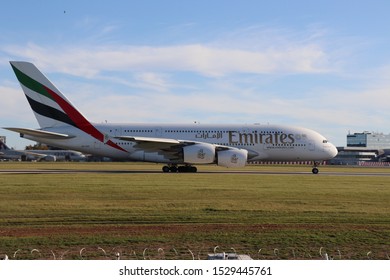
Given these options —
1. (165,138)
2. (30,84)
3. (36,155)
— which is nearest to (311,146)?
(165,138)

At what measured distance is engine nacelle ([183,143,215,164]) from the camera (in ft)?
133

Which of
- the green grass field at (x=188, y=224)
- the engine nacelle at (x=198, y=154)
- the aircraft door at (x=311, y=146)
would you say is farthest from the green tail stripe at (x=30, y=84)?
the aircraft door at (x=311, y=146)

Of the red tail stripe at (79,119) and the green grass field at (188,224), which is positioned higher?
the red tail stripe at (79,119)

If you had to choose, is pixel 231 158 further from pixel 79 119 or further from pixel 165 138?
pixel 79 119

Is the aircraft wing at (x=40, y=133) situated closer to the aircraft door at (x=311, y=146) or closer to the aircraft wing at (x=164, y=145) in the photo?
the aircraft wing at (x=164, y=145)

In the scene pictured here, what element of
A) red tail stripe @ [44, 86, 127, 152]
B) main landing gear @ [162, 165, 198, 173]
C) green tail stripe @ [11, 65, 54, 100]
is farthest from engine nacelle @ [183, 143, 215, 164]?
green tail stripe @ [11, 65, 54, 100]

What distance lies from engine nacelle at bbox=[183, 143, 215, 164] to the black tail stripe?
9466 millimetres

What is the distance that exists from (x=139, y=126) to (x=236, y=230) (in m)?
31.3

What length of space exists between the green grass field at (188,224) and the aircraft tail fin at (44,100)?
1983 centimetres

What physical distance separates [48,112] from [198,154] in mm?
12122

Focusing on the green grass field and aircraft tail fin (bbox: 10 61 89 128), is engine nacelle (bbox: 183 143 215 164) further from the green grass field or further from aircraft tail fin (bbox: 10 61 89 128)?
the green grass field

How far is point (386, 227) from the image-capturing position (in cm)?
1501

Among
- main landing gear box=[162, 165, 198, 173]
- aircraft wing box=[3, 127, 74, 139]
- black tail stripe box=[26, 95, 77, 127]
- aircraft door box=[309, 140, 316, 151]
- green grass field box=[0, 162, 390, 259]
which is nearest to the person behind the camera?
green grass field box=[0, 162, 390, 259]

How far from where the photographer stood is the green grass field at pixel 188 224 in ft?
39.7
